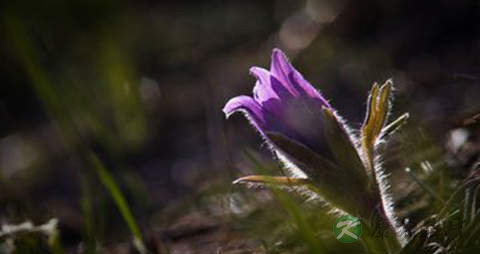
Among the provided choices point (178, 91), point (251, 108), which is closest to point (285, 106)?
point (251, 108)

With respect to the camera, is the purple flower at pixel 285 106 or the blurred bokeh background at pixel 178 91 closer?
the purple flower at pixel 285 106

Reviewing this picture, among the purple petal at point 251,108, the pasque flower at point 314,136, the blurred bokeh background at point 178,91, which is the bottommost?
the pasque flower at point 314,136

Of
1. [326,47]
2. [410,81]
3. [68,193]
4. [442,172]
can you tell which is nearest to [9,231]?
[442,172]

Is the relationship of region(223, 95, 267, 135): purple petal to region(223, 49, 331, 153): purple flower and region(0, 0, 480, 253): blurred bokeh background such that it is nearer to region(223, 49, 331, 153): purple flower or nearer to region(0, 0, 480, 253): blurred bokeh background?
region(223, 49, 331, 153): purple flower

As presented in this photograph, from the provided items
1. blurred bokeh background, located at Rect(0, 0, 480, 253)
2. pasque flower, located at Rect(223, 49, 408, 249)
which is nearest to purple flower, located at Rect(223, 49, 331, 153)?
pasque flower, located at Rect(223, 49, 408, 249)

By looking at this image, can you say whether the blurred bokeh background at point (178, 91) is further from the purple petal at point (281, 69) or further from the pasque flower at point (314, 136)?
the purple petal at point (281, 69)

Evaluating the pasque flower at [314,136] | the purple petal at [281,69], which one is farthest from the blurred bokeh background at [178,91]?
the purple petal at [281,69]

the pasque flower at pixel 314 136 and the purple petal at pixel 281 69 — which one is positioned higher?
the purple petal at pixel 281 69

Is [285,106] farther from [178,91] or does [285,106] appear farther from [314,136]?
[178,91]

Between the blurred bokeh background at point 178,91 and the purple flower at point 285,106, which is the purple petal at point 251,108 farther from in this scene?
the blurred bokeh background at point 178,91
